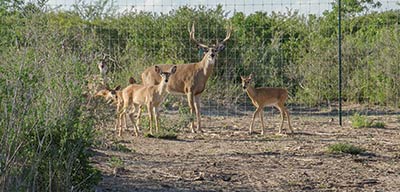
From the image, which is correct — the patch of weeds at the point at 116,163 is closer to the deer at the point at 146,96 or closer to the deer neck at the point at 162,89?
the deer at the point at 146,96

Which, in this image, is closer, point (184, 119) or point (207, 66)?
point (184, 119)

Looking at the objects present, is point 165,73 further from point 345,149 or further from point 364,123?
point 345,149

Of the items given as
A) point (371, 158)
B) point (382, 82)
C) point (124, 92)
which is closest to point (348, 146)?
point (371, 158)

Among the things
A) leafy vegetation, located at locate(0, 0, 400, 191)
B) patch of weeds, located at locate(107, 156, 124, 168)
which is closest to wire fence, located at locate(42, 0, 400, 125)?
leafy vegetation, located at locate(0, 0, 400, 191)

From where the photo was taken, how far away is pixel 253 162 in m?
11.0

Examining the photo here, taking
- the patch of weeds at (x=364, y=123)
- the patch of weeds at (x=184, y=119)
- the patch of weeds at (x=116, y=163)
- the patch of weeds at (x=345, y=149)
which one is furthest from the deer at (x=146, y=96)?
the patch of weeds at (x=116, y=163)

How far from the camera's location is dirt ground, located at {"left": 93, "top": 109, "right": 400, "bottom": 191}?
9.36 meters

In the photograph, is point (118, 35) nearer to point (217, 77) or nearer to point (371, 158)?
point (217, 77)

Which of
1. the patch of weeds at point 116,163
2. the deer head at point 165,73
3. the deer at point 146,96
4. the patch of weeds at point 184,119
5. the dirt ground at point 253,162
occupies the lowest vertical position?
the dirt ground at point 253,162

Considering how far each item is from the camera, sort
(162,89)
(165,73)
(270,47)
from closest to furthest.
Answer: (162,89), (165,73), (270,47)

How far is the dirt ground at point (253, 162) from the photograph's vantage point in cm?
936

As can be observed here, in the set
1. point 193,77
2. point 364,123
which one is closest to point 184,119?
point 193,77

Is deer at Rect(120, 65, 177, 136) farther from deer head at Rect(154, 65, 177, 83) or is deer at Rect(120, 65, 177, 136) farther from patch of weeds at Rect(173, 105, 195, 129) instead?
patch of weeds at Rect(173, 105, 195, 129)

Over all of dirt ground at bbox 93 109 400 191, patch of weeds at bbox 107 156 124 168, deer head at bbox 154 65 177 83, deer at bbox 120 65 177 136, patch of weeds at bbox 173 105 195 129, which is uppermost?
deer head at bbox 154 65 177 83
